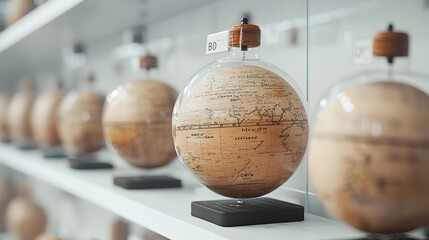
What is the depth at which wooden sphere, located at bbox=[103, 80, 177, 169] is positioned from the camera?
4.47ft

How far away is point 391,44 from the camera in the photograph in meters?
0.69

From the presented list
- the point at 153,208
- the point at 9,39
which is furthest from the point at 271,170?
the point at 9,39

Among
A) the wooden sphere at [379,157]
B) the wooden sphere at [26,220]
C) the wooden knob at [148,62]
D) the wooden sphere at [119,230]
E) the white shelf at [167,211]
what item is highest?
the wooden knob at [148,62]

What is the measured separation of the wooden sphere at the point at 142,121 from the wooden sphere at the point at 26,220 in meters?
1.30

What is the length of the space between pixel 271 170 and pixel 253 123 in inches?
3.0

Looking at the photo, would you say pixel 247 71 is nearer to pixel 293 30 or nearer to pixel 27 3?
pixel 293 30

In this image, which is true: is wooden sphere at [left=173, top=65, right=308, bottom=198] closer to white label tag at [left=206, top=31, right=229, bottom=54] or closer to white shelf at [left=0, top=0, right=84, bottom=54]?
white label tag at [left=206, top=31, right=229, bottom=54]

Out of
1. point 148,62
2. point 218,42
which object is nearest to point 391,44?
point 218,42

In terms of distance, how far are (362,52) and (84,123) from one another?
94 cm

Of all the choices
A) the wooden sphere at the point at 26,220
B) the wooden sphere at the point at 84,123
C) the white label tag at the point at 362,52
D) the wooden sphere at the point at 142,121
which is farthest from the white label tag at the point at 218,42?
the wooden sphere at the point at 26,220

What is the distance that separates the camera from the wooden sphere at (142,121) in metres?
1.36

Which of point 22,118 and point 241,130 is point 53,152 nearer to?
point 22,118

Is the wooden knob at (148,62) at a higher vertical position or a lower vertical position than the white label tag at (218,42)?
higher

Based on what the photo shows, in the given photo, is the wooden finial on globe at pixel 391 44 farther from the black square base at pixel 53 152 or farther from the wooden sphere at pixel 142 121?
the black square base at pixel 53 152
